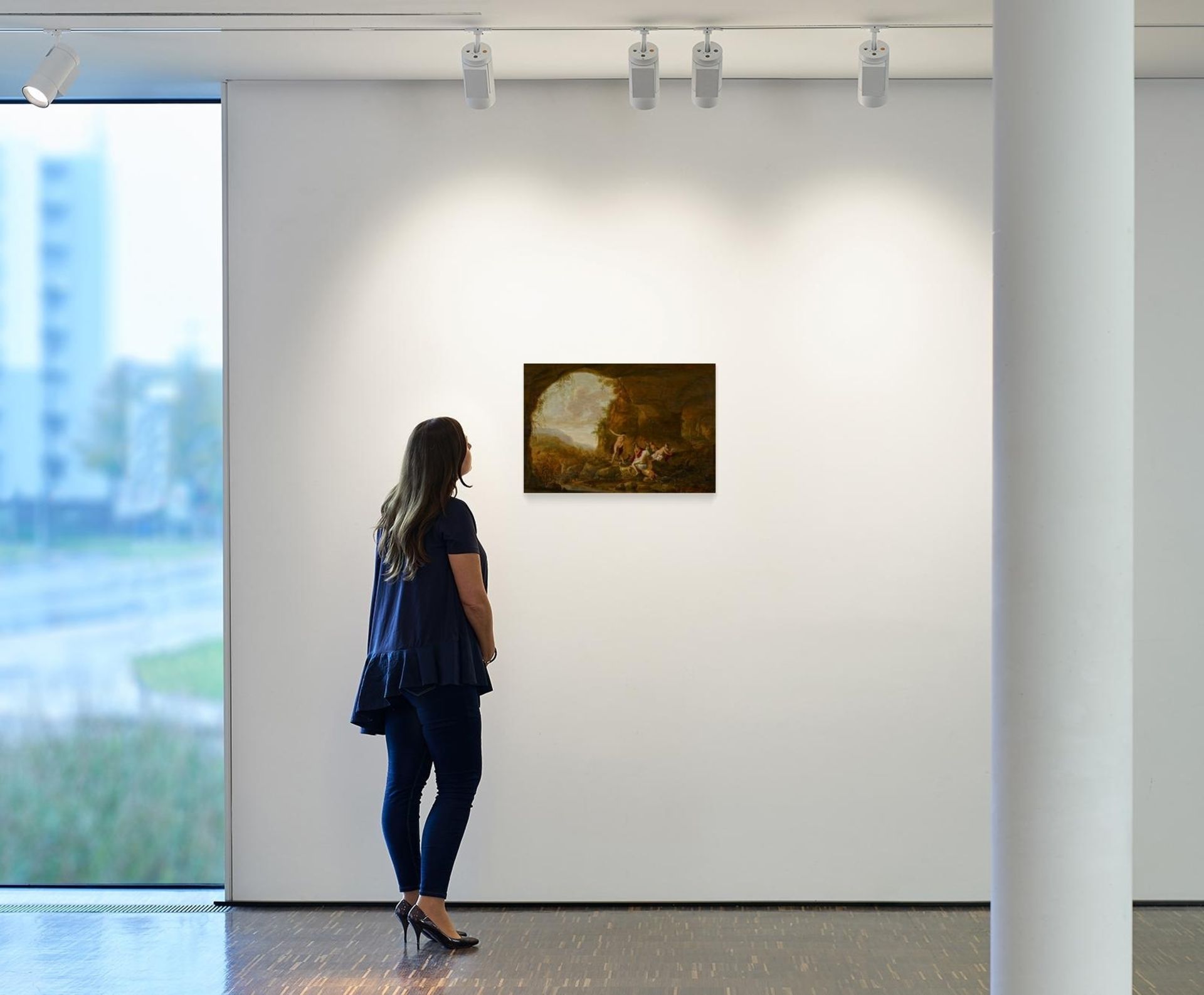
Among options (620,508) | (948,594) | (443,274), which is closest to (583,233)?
(443,274)

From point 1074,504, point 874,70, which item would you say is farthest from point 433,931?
point 874,70

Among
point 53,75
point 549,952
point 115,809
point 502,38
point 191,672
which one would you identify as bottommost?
point 549,952

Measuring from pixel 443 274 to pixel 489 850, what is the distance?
2115mm

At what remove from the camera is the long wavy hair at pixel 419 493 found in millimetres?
3600

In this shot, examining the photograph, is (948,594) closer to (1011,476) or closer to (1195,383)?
(1195,383)

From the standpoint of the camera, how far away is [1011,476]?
231cm

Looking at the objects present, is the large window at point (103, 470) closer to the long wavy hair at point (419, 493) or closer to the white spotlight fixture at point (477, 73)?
the long wavy hair at point (419, 493)

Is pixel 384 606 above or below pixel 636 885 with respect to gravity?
above

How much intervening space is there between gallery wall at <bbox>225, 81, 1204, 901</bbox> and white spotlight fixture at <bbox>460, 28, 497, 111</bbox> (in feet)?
1.42

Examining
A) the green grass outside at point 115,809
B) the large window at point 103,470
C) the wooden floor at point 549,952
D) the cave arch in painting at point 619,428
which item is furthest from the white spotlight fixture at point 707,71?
the green grass outside at point 115,809

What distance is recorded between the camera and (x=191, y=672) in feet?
14.3

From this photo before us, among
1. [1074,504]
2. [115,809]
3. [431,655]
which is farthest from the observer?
[115,809]

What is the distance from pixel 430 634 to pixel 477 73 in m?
1.82

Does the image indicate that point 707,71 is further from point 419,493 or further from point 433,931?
point 433,931
